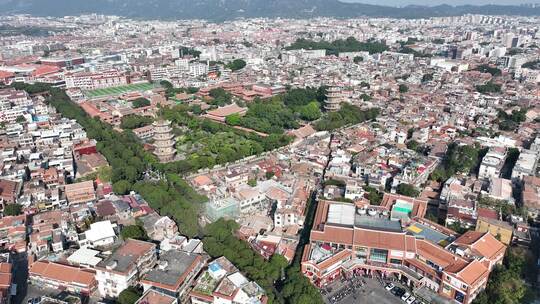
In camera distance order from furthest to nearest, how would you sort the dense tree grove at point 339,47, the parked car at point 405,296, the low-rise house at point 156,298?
the dense tree grove at point 339,47
the parked car at point 405,296
the low-rise house at point 156,298

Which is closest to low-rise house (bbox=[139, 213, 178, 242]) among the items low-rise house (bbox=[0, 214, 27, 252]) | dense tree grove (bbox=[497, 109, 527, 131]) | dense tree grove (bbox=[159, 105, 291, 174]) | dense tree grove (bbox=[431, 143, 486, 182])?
low-rise house (bbox=[0, 214, 27, 252])

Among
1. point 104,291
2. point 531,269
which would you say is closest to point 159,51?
point 104,291

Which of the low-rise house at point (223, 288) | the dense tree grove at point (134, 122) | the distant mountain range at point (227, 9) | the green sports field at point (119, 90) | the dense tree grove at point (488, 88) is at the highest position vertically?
the distant mountain range at point (227, 9)

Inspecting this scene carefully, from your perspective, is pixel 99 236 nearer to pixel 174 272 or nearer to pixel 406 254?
pixel 174 272

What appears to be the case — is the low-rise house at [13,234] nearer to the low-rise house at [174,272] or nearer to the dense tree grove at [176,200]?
the dense tree grove at [176,200]

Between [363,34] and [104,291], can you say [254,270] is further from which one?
[363,34]

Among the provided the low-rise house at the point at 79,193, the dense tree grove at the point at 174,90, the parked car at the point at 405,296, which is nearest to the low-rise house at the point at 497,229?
the parked car at the point at 405,296
